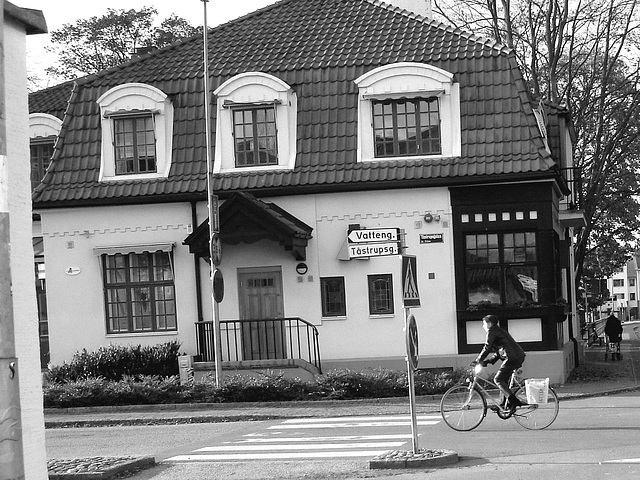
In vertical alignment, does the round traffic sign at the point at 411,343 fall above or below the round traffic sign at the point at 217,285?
below

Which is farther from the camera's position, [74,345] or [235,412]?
[74,345]

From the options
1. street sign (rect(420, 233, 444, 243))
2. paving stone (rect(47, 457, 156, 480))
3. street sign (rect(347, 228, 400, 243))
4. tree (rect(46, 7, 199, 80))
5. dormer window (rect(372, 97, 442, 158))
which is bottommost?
paving stone (rect(47, 457, 156, 480))

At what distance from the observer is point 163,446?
16812mm

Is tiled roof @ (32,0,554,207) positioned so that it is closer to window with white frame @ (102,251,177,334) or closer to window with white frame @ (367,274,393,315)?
window with white frame @ (102,251,177,334)

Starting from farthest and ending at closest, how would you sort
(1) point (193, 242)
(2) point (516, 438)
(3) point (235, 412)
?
(1) point (193, 242), (3) point (235, 412), (2) point (516, 438)

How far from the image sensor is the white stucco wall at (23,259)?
924cm

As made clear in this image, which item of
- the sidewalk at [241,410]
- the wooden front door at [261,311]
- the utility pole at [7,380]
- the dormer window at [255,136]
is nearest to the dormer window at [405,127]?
the dormer window at [255,136]

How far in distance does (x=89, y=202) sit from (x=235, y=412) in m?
7.69

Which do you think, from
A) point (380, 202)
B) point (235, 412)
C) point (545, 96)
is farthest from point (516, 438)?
point (545, 96)

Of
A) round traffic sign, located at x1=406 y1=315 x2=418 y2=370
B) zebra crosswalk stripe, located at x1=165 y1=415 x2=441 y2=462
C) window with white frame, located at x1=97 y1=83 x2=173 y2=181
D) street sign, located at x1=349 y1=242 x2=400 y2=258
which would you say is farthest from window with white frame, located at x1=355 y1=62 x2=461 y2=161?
round traffic sign, located at x1=406 y1=315 x2=418 y2=370

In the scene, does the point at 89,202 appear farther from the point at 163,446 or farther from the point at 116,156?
the point at 163,446

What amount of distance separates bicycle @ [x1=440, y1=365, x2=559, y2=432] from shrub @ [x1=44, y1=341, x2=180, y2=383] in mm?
10228

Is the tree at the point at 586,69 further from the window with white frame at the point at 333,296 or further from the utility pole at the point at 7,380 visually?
the utility pole at the point at 7,380

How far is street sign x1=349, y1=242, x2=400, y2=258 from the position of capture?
14203mm
